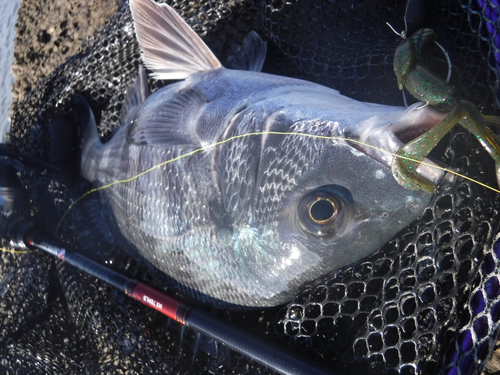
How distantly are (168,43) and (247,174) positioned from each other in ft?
4.21

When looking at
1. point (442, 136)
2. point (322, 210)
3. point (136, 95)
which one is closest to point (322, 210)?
point (322, 210)

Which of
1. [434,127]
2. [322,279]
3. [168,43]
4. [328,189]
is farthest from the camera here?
[168,43]

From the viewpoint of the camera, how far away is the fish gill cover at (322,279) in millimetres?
1658

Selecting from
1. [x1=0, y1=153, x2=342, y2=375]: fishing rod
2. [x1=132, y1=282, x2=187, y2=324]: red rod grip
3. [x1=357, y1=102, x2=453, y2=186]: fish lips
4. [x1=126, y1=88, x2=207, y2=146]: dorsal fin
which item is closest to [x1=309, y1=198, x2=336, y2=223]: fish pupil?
[x1=357, y1=102, x2=453, y2=186]: fish lips

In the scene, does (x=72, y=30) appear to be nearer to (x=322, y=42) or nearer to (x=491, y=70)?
(x=322, y=42)

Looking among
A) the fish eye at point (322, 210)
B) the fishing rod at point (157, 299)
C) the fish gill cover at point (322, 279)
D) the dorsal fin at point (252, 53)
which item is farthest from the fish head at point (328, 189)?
the dorsal fin at point (252, 53)

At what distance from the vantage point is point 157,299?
233 cm

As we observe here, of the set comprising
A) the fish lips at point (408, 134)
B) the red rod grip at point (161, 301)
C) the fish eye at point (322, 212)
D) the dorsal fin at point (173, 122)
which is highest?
the fish lips at point (408, 134)

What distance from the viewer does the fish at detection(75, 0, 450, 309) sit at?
154 cm

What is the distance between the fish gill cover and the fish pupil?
12.8 inches

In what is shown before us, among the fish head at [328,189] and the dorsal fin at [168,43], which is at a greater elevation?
the dorsal fin at [168,43]

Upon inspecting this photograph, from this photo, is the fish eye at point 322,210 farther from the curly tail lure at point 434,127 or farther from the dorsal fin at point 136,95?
the dorsal fin at point 136,95

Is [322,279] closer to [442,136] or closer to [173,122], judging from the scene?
[442,136]

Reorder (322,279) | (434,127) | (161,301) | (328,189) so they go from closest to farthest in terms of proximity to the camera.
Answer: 1. (434,127)
2. (328,189)
3. (322,279)
4. (161,301)
